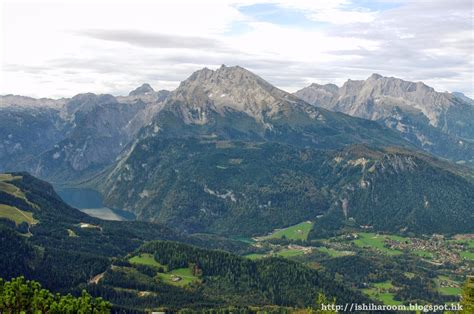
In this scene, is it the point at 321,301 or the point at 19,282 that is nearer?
the point at 19,282

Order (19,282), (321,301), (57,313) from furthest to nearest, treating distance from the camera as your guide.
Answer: (321,301) < (19,282) < (57,313)

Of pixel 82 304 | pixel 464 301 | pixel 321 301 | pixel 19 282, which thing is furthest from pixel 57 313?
pixel 464 301

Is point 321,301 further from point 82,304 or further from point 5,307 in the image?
point 5,307

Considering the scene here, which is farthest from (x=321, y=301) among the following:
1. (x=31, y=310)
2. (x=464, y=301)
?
(x=31, y=310)

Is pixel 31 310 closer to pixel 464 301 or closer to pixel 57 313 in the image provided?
pixel 57 313

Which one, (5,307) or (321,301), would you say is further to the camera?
(321,301)

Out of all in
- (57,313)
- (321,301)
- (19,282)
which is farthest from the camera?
(321,301)

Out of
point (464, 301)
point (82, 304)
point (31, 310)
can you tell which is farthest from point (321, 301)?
point (31, 310)

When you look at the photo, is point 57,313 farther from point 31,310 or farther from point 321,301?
point 321,301
